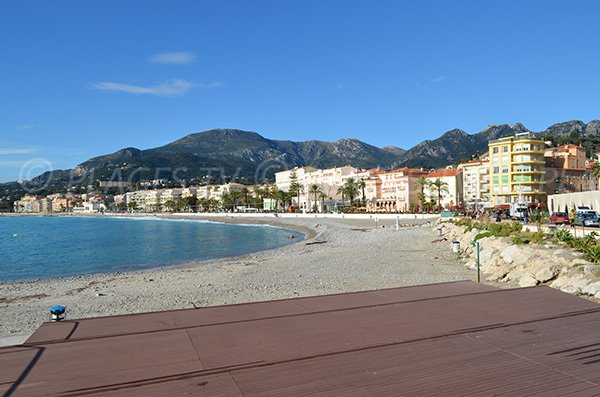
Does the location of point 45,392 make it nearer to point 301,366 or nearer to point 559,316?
point 301,366

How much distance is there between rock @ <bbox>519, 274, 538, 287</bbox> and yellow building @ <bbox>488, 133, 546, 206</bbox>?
49823 millimetres

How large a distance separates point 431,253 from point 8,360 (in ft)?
67.7

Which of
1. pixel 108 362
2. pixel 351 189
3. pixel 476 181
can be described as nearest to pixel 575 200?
pixel 108 362

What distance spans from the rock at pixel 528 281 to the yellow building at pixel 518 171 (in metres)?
49.8

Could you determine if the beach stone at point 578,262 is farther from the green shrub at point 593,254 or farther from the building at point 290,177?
the building at point 290,177

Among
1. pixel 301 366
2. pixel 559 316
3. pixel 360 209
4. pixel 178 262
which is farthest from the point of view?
pixel 360 209

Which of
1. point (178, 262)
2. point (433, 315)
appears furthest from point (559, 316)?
point (178, 262)

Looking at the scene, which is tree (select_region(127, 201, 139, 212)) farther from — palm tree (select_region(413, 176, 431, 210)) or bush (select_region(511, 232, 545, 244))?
bush (select_region(511, 232, 545, 244))

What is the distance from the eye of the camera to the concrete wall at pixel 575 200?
24534 mm

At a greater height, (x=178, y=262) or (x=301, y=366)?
(x=301, y=366)

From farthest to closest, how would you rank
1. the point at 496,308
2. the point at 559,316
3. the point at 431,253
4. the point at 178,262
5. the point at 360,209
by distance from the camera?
the point at 360,209, the point at 178,262, the point at 431,253, the point at 496,308, the point at 559,316

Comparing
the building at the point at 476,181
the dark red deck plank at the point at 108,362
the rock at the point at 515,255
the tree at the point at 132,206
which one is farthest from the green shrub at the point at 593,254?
the tree at the point at 132,206

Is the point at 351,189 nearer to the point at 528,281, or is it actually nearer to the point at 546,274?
the point at 528,281

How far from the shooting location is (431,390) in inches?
193
